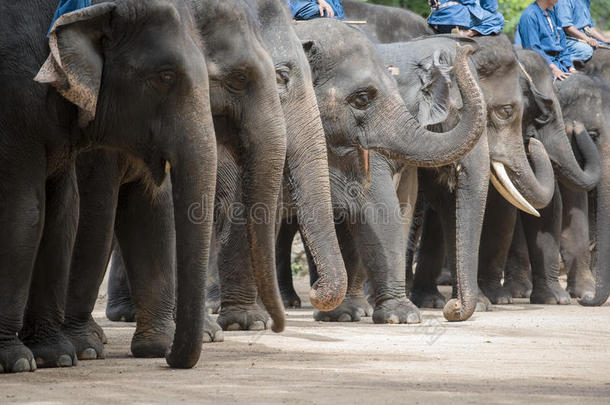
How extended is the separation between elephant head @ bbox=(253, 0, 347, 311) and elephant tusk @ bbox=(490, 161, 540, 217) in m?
3.14

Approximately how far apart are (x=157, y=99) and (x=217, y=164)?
5.13 ft

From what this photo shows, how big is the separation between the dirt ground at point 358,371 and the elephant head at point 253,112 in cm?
51

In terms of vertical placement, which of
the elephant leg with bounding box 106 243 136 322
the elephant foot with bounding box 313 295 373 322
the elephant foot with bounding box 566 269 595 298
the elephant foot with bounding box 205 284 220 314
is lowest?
the elephant foot with bounding box 566 269 595 298

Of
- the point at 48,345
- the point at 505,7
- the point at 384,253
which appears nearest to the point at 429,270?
the point at 384,253

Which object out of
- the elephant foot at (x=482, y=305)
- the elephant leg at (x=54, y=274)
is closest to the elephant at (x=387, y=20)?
the elephant foot at (x=482, y=305)

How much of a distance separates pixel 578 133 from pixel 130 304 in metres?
4.85

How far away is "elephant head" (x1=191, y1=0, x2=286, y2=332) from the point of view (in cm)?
595

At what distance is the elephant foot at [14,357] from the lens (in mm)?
5488

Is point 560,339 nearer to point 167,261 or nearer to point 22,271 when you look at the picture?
point 167,261

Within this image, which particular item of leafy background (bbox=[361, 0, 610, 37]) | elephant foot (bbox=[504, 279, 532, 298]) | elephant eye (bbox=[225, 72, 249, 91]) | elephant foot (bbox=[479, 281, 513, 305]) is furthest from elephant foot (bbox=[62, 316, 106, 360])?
leafy background (bbox=[361, 0, 610, 37])

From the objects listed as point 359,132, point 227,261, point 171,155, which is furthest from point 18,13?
point 359,132

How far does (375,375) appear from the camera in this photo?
5.48 meters

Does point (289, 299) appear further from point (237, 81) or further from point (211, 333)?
point (237, 81)

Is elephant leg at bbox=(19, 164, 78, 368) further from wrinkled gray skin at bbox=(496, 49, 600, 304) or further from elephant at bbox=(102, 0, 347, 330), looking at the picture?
wrinkled gray skin at bbox=(496, 49, 600, 304)
